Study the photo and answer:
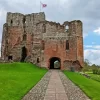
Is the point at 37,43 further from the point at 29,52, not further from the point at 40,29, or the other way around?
the point at 29,52

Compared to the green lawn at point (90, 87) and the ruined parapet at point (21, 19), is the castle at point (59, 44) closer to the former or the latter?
the ruined parapet at point (21, 19)

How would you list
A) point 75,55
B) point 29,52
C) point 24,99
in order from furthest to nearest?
point 29,52
point 75,55
point 24,99

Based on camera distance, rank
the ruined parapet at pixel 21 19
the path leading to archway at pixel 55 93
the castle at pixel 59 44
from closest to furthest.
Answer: the path leading to archway at pixel 55 93 → the castle at pixel 59 44 → the ruined parapet at pixel 21 19

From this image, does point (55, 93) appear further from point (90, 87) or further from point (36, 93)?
point (90, 87)

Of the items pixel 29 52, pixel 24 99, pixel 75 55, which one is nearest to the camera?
pixel 24 99

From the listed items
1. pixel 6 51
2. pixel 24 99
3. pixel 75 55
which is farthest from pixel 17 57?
pixel 24 99

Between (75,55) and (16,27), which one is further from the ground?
(16,27)

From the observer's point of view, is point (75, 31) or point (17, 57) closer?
point (75, 31)

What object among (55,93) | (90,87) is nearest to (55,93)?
(55,93)

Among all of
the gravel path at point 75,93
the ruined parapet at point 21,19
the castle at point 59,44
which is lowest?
the gravel path at point 75,93

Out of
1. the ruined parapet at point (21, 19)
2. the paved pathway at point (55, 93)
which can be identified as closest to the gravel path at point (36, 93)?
the paved pathway at point (55, 93)

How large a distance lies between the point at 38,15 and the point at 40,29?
9.02 meters

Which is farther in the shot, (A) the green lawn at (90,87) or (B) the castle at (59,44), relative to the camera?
(B) the castle at (59,44)

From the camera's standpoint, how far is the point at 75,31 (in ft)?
167
